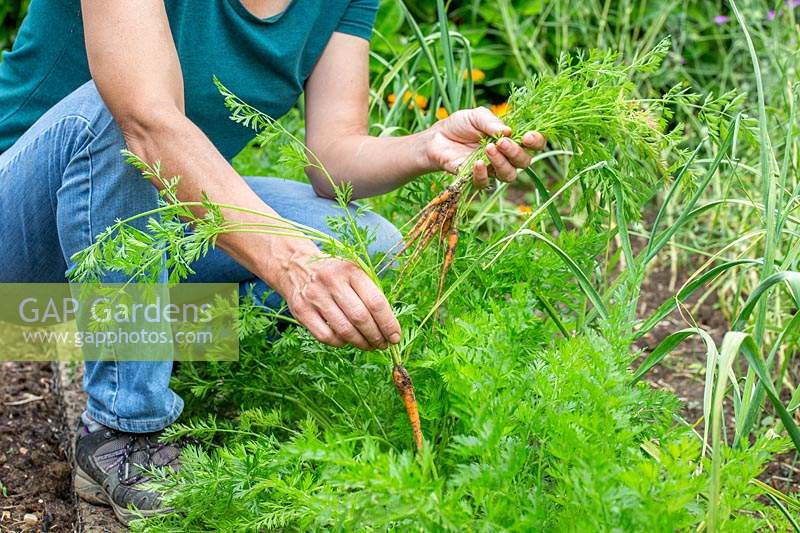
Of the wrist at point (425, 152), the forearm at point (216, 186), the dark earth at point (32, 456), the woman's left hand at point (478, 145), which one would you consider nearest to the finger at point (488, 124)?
the woman's left hand at point (478, 145)

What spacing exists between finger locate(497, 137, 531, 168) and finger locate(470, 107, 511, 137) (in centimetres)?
2

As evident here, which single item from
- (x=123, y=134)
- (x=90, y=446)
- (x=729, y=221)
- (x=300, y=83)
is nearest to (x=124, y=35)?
(x=123, y=134)

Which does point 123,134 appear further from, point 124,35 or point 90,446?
point 90,446

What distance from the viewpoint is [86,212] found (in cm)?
161

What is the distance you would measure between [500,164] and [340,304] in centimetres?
40

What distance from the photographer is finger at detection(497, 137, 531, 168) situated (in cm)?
150

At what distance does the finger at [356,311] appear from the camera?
1.28 metres

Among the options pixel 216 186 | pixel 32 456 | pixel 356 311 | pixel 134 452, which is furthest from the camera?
pixel 32 456

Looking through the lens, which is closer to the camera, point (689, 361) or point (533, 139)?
point (533, 139)

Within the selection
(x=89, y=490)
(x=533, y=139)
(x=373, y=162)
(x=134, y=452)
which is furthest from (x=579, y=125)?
(x=89, y=490)

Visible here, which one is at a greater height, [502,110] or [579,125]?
[579,125]

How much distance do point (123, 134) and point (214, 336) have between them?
412 millimetres

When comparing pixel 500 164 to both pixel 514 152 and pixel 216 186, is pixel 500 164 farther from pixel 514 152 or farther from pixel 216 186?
pixel 216 186

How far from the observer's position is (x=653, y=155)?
158 centimetres
